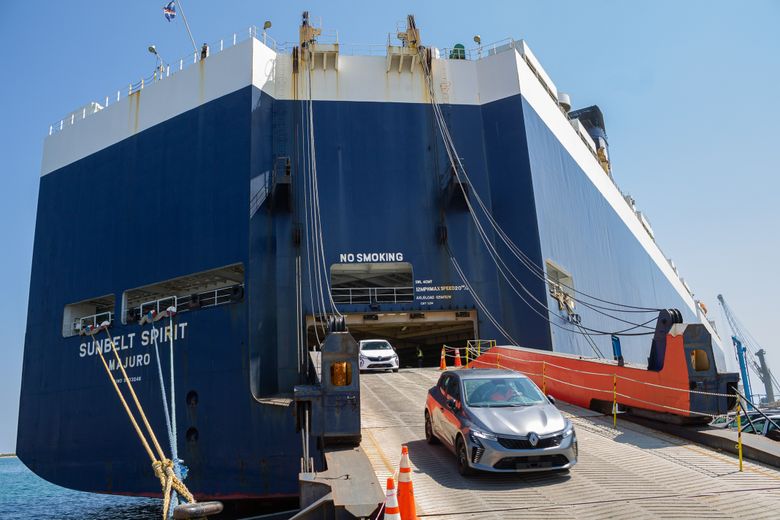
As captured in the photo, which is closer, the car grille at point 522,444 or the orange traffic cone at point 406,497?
the orange traffic cone at point 406,497

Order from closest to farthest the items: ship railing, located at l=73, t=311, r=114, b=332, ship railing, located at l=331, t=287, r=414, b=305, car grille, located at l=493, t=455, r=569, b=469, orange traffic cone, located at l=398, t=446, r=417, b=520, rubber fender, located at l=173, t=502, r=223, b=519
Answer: rubber fender, located at l=173, t=502, r=223, b=519
orange traffic cone, located at l=398, t=446, r=417, b=520
car grille, located at l=493, t=455, r=569, b=469
ship railing, located at l=73, t=311, r=114, b=332
ship railing, located at l=331, t=287, r=414, b=305

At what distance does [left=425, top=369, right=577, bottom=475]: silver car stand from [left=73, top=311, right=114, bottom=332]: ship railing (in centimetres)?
1588

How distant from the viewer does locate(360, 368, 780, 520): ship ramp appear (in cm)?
656

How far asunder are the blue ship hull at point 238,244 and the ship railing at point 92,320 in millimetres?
586

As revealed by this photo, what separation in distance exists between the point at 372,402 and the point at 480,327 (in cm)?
769

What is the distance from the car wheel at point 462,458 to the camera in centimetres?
798

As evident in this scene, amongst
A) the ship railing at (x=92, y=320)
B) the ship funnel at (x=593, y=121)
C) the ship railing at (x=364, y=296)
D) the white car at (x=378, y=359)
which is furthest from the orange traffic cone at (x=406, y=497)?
the ship funnel at (x=593, y=121)

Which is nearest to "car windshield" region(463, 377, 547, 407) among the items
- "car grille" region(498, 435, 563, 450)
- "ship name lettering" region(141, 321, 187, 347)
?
"car grille" region(498, 435, 563, 450)

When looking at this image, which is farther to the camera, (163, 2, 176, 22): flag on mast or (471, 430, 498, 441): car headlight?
(163, 2, 176, 22): flag on mast

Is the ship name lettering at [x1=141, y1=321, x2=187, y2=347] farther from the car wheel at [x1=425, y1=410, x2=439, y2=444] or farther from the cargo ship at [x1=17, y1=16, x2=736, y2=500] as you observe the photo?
the car wheel at [x1=425, y1=410, x2=439, y2=444]

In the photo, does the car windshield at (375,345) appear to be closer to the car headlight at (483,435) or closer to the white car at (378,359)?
the white car at (378,359)

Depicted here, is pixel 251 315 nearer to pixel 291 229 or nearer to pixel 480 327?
pixel 291 229

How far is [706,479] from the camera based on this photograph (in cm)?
795

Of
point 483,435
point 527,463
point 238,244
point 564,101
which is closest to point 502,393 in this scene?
point 483,435
